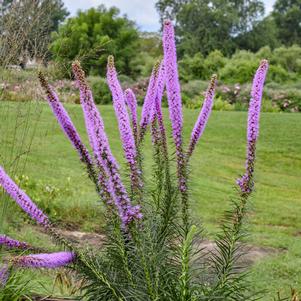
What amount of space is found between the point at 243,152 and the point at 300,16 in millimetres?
57433

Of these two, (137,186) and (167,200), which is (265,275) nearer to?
(167,200)

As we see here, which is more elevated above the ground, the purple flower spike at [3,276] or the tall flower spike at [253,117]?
the tall flower spike at [253,117]

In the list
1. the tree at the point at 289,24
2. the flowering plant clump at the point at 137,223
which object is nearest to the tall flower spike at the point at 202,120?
the flowering plant clump at the point at 137,223

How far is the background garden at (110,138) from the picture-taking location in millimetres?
3402

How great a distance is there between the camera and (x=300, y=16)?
66312 mm

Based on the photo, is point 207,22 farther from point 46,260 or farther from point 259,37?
point 46,260

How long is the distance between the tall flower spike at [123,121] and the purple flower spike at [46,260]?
35cm

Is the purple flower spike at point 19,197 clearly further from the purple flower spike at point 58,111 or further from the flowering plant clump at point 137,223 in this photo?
the purple flower spike at point 58,111

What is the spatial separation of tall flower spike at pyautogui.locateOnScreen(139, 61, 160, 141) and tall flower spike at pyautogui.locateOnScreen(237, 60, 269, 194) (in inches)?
17.4

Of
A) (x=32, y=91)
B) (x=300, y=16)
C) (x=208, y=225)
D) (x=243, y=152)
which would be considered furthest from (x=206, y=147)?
(x=300, y=16)

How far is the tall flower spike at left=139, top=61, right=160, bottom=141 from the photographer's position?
236 cm

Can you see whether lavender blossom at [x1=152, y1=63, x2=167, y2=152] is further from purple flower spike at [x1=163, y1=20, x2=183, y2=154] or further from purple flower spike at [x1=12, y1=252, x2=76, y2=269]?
purple flower spike at [x1=12, y1=252, x2=76, y2=269]

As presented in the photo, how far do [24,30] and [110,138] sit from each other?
9.67 meters

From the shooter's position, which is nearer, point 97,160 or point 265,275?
point 97,160
